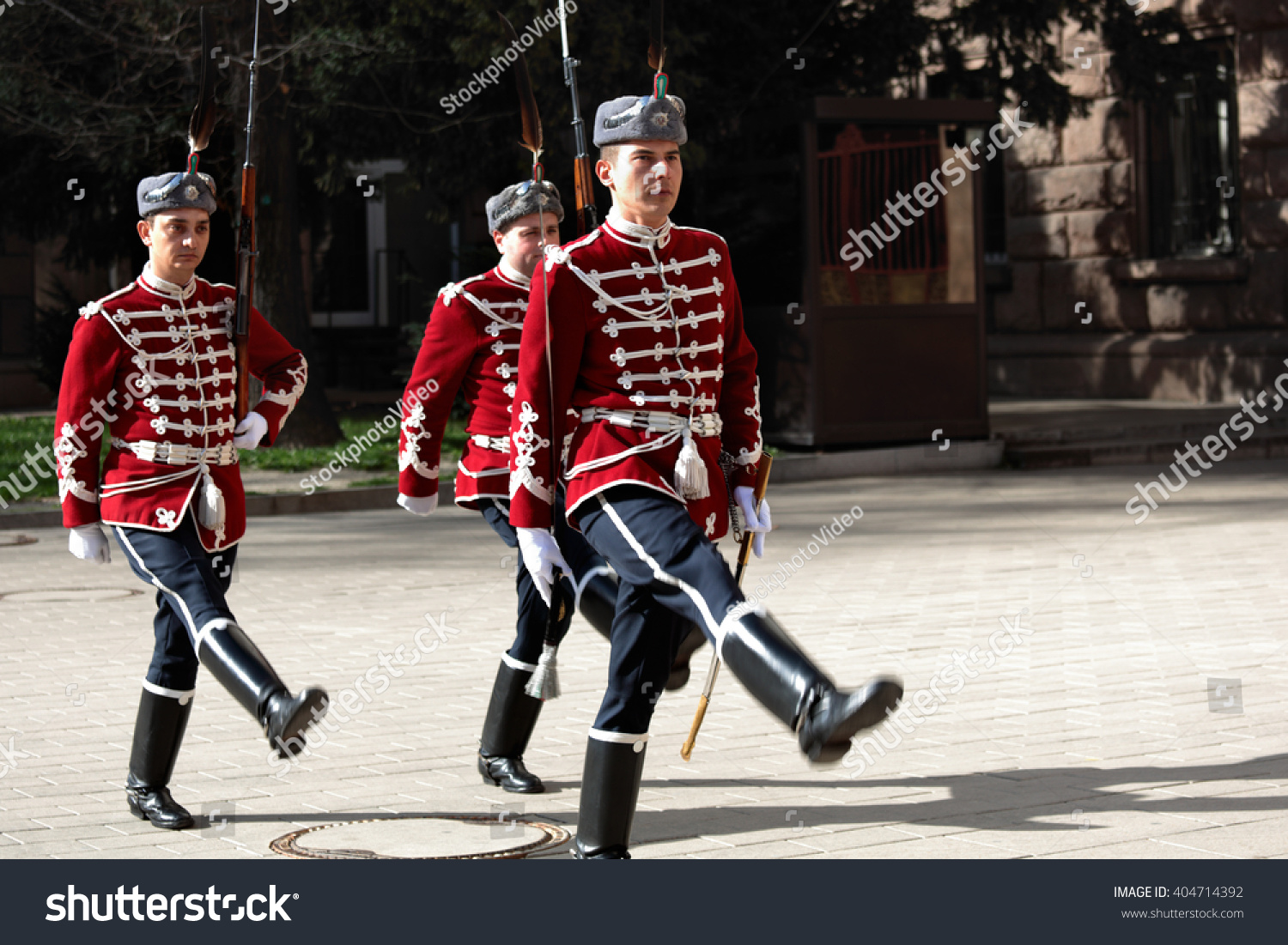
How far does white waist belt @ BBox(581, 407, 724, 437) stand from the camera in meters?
4.45

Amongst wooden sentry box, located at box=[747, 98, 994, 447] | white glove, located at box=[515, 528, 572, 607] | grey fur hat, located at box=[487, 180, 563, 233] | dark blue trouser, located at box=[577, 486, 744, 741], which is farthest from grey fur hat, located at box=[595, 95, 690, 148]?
wooden sentry box, located at box=[747, 98, 994, 447]

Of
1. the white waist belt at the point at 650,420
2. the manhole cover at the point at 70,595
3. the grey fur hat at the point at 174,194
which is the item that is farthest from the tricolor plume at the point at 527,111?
the manhole cover at the point at 70,595

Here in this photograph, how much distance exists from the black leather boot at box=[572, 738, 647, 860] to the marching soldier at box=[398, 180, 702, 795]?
4.00ft

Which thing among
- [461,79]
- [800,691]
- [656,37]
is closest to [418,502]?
[656,37]

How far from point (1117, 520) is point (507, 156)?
297 inches

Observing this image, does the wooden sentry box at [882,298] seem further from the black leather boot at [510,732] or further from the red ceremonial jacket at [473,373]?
the black leather boot at [510,732]

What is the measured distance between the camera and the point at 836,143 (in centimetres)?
1667

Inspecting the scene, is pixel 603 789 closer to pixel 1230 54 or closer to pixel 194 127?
pixel 194 127

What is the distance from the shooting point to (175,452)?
17.5ft

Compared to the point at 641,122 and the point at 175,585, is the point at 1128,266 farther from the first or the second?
the point at 641,122

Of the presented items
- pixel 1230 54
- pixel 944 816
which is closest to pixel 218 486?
pixel 944 816

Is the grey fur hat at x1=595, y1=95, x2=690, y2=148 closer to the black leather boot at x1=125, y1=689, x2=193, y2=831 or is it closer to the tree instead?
the black leather boot at x1=125, y1=689, x2=193, y2=831

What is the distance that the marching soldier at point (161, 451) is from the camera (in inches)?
207

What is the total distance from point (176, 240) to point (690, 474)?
1878 millimetres
